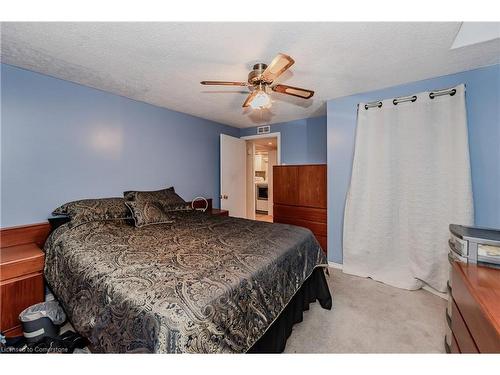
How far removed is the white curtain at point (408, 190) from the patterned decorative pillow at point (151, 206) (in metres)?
2.27

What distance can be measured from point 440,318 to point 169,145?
374 centimetres

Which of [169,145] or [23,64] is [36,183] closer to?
[23,64]

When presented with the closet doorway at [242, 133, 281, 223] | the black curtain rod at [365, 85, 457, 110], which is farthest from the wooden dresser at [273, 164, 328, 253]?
the black curtain rod at [365, 85, 457, 110]

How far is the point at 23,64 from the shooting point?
1.97 meters

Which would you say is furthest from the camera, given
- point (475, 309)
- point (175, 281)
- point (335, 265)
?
point (335, 265)

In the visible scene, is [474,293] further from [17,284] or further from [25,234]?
[25,234]

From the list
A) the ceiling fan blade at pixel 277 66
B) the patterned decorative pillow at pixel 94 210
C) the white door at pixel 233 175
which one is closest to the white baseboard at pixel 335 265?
the white door at pixel 233 175

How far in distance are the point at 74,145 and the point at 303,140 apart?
11.0ft

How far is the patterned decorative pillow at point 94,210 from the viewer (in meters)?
2.07

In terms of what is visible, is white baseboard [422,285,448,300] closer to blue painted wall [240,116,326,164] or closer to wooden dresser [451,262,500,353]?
wooden dresser [451,262,500,353]

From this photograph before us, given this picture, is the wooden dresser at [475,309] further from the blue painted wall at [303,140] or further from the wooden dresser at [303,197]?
the blue painted wall at [303,140]

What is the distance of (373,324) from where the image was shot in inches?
70.2

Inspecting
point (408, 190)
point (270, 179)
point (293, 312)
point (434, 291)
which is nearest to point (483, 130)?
point (408, 190)
